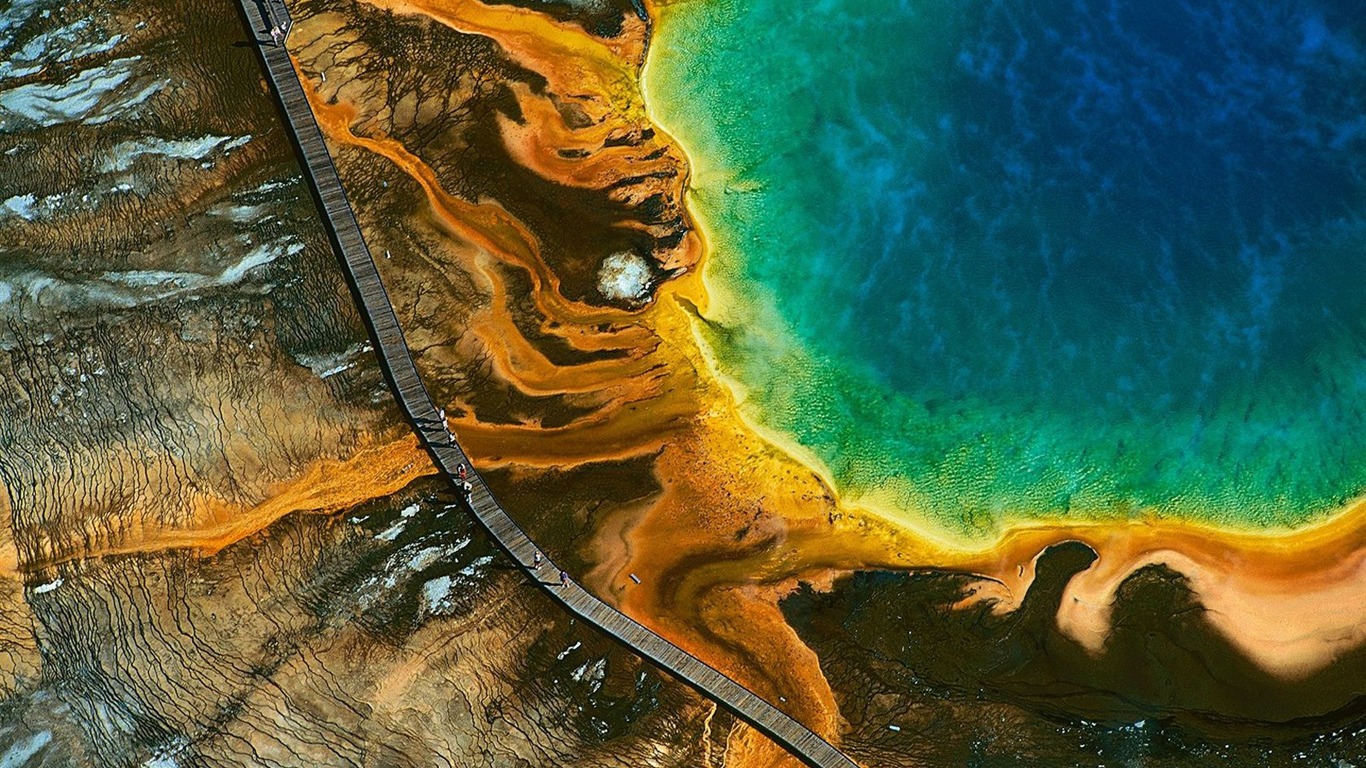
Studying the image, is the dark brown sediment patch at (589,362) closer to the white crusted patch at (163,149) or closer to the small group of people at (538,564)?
the small group of people at (538,564)

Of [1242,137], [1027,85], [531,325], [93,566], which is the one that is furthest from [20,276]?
[1242,137]

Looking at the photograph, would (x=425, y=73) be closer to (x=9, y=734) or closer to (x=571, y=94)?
(x=571, y=94)

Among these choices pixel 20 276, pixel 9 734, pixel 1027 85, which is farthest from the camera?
pixel 1027 85

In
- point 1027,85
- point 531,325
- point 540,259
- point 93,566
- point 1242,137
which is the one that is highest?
point 1242,137

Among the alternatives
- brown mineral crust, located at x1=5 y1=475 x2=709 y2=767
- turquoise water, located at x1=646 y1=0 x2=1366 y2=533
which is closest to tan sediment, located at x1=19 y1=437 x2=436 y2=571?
brown mineral crust, located at x1=5 y1=475 x2=709 y2=767

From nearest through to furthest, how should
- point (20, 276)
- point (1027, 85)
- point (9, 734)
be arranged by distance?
point (9, 734)
point (20, 276)
point (1027, 85)

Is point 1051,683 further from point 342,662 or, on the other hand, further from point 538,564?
point 342,662

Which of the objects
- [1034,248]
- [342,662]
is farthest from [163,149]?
[1034,248]
